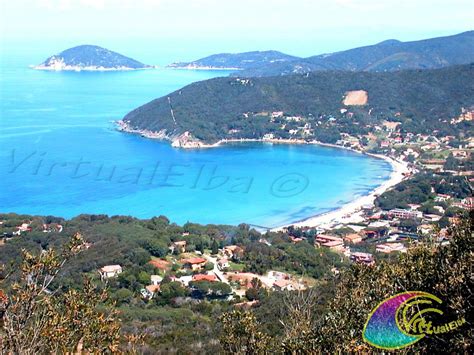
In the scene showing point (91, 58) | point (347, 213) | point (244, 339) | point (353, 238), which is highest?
point (244, 339)

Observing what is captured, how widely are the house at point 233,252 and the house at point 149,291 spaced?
4.24m

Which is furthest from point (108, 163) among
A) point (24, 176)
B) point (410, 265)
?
point (410, 265)

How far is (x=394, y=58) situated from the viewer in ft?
281

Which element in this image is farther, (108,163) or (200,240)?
(108,163)

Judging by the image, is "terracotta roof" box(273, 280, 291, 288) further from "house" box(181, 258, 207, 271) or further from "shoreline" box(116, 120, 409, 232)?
"shoreline" box(116, 120, 409, 232)

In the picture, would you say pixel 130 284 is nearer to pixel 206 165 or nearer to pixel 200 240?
pixel 200 240

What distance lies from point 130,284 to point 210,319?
3.52 meters

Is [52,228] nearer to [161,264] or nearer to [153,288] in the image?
[161,264]

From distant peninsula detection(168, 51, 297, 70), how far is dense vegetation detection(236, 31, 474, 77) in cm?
1236

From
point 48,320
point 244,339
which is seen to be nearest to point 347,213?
point 244,339

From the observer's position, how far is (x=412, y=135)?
45.7 m

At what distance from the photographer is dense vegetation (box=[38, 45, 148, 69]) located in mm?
104688

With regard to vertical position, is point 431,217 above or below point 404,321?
below

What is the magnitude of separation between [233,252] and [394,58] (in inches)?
2932
